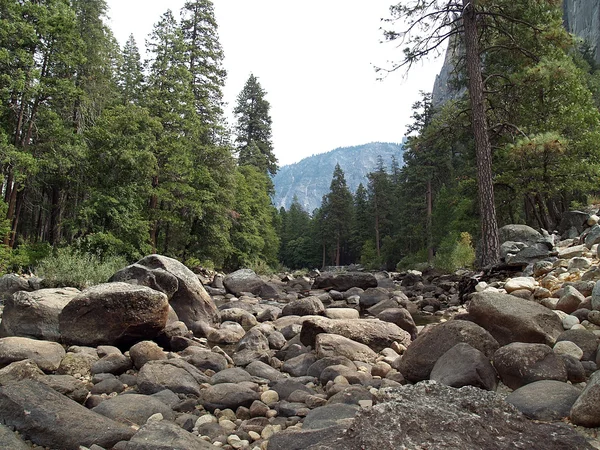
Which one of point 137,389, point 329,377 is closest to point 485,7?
point 329,377

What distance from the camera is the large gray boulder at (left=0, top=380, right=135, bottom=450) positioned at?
10.7 ft

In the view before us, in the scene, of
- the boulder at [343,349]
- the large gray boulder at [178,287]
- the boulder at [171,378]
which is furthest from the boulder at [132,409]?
the large gray boulder at [178,287]

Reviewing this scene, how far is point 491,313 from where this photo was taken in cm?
491

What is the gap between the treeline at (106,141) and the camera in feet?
54.5

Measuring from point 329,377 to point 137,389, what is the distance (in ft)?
7.08

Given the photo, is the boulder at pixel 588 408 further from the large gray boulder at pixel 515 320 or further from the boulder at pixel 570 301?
the boulder at pixel 570 301

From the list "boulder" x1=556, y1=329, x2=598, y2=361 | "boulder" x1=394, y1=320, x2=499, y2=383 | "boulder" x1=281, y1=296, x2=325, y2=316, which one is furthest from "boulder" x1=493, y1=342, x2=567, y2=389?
"boulder" x1=281, y1=296, x2=325, y2=316

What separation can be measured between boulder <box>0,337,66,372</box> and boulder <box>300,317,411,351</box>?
3431 millimetres

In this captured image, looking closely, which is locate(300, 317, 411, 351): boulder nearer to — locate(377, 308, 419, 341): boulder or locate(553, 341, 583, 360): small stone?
locate(377, 308, 419, 341): boulder

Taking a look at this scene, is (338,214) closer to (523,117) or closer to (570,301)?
(523,117)

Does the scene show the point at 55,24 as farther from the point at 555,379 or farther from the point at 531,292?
the point at 555,379

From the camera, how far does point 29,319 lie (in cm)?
667

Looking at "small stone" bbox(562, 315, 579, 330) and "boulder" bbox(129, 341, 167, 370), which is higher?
"small stone" bbox(562, 315, 579, 330)

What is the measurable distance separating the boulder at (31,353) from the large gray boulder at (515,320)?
17.0 feet
